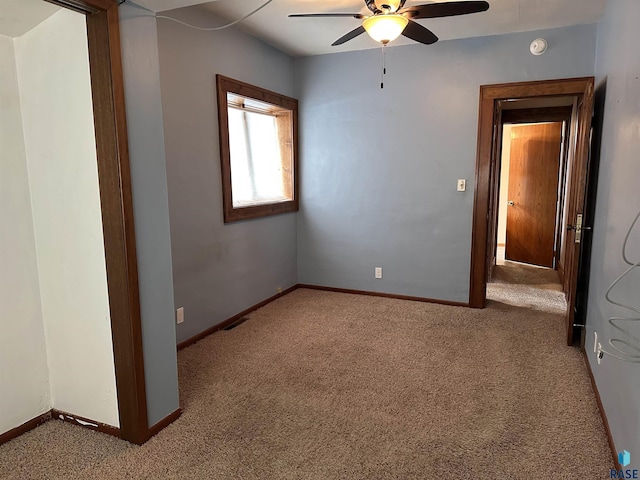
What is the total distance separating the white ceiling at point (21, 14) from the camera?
1787mm

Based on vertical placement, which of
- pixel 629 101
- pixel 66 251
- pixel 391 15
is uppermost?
pixel 391 15

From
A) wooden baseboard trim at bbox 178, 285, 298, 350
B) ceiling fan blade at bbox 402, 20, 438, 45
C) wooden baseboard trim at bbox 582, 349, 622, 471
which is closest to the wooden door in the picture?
wooden baseboard trim at bbox 582, 349, 622, 471

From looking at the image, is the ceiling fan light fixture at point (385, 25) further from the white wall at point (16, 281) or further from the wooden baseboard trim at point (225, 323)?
the wooden baseboard trim at point (225, 323)

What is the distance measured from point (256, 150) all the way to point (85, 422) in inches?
107

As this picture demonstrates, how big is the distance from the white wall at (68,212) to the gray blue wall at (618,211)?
91.9 inches

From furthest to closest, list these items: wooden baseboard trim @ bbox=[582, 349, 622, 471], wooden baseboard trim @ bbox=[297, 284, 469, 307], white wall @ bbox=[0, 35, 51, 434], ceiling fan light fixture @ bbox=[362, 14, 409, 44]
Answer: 1. wooden baseboard trim @ bbox=[297, 284, 469, 307]
2. ceiling fan light fixture @ bbox=[362, 14, 409, 44]
3. white wall @ bbox=[0, 35, 51, 434]
4. wooden baseboard trim @ bbox=[582, 349, 622, 471]

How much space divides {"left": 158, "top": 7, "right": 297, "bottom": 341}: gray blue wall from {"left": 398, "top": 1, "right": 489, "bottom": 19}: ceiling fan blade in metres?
1.59

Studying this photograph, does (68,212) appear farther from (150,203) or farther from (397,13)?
(397,13)

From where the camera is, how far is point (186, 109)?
3176mm

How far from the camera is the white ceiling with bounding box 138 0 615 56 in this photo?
3082 mm

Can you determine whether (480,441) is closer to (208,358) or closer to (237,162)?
(208,358)

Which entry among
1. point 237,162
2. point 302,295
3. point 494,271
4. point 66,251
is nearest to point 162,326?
point 66,251

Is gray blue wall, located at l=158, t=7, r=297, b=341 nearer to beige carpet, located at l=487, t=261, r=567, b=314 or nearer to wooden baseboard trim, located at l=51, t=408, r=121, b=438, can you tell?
wooden baseboard trim, located at l=51, t=408, r=121, b=438

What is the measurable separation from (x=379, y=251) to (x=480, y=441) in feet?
8.51
